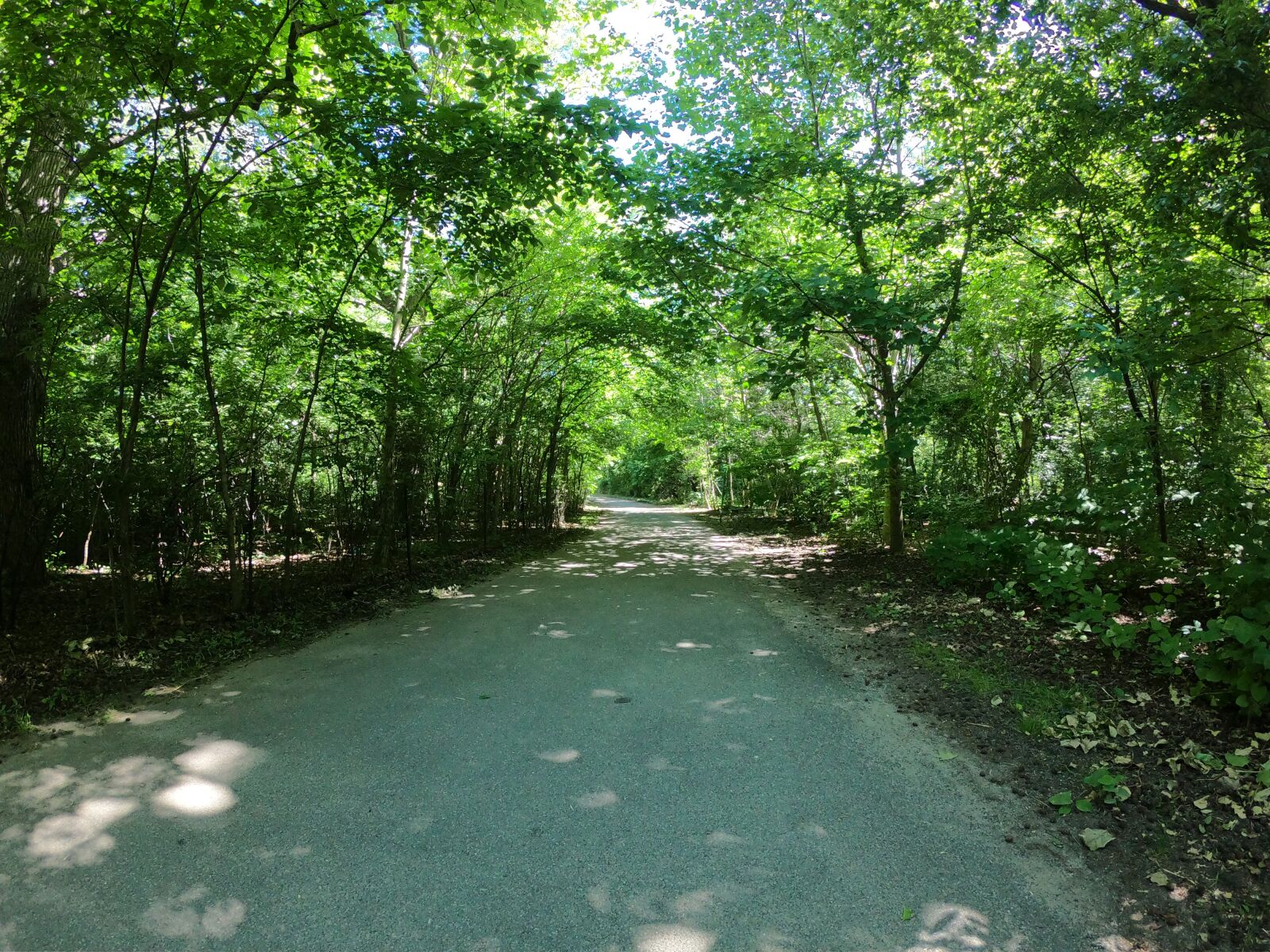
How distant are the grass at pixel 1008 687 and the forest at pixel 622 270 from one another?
1.80ft

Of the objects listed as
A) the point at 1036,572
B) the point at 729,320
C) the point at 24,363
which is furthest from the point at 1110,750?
the point at 24,363

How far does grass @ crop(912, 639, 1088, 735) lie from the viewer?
3842mm

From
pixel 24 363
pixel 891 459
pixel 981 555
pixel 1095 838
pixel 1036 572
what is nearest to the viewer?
pixel 1095 838

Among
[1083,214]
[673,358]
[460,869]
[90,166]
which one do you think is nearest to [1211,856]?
[460,869]

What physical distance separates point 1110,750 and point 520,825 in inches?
127

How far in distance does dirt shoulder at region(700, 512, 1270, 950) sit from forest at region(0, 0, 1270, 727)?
31cm

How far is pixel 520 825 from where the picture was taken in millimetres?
2771

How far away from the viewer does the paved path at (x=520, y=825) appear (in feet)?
7.16

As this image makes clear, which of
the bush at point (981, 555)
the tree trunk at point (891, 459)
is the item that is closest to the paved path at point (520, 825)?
the bush at point (981, 555)

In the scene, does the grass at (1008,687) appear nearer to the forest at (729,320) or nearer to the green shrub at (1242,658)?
the forest at (729,320)

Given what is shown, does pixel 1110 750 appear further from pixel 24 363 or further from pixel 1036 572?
pixel 24 363

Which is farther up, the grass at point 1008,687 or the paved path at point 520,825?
the grass at point 1008,687

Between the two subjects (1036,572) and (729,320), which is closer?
(1036,572)

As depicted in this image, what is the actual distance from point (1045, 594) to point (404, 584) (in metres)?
7.61
